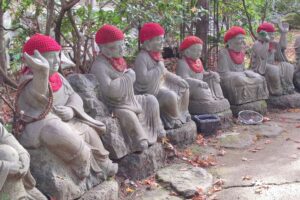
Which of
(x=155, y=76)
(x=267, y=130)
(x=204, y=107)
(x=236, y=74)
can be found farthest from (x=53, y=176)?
(x=236, y=74)

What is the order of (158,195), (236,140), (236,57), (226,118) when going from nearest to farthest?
(158,195) → (236,140) → (226,118) → (236,57)

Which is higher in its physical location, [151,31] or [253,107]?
[151,31]

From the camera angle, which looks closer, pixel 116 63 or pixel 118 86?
pixel 118 86

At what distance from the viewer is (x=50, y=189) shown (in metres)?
3.66

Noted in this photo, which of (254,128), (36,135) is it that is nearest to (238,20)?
(254,128)

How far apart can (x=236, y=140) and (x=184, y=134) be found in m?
0.90

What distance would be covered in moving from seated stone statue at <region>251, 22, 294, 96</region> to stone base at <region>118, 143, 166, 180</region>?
3.46m

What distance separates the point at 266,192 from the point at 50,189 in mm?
2157

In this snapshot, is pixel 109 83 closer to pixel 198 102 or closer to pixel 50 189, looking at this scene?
pixel 50 189

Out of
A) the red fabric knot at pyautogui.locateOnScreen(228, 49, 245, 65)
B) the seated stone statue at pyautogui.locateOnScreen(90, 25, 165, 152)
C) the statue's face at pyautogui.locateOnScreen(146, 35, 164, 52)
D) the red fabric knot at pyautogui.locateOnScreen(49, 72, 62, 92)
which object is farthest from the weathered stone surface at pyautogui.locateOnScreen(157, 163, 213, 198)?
the red fabric knot at pyautogui.locateOnScreen(228, 49, 245, 65)

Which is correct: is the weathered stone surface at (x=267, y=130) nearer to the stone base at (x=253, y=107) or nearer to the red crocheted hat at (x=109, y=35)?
the stone base at (x=253, y=107)

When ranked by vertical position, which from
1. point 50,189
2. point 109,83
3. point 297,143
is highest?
point 109,83

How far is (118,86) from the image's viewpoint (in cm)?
480

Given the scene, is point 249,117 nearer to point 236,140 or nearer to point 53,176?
point 236,140
